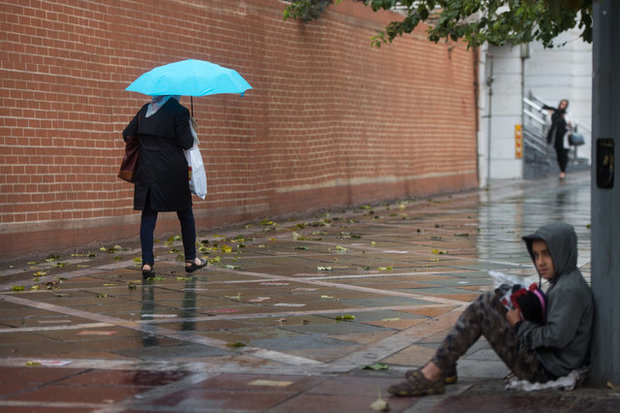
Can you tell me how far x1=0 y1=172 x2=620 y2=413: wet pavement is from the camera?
5059 millimetres

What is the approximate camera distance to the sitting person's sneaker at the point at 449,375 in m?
5.15

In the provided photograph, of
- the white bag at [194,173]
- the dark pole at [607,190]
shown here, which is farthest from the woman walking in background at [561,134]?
the dark pole at [607,190]

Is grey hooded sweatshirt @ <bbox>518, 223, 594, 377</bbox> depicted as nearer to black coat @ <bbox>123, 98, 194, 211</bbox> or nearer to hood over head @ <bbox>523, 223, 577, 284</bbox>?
hood over head @ <bbox>523, 223, 577, 284</bbox>

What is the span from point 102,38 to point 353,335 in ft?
20.9

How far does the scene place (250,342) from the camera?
639cm

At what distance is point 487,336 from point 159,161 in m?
4.65

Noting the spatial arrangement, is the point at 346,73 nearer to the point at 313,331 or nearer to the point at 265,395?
the point at 313,331

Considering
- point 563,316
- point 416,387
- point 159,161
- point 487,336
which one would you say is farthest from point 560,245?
point 159,161

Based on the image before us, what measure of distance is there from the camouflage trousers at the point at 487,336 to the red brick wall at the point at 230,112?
6315 millimetres

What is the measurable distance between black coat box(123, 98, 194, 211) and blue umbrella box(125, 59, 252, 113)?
0.65ft

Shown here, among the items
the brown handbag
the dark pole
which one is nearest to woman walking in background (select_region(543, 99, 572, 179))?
the brown handbag

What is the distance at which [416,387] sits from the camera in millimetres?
5074

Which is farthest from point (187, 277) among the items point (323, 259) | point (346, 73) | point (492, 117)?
point (492, 117)

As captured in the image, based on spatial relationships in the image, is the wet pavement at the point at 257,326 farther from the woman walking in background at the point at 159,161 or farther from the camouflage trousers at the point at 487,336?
the woman walking in background at the point at 159,161
